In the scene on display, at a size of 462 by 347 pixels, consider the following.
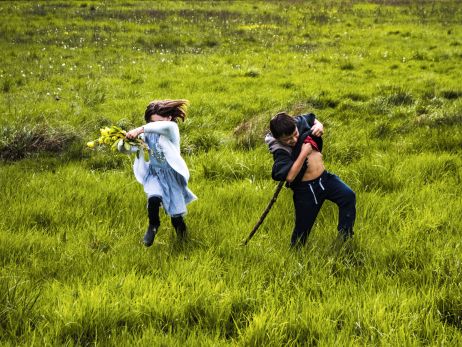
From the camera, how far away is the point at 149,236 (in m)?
4.84

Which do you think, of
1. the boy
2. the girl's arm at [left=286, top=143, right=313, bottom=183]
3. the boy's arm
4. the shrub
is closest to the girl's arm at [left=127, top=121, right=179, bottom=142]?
the boy

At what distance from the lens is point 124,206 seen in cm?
589

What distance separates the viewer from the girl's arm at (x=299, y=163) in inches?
169

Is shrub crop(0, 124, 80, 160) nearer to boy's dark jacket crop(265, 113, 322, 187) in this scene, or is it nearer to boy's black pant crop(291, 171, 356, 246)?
boy's dark jacket crop(265, 113, 322, 187)

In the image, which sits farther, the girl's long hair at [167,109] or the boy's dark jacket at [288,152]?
the girl's long hair at [167,109]

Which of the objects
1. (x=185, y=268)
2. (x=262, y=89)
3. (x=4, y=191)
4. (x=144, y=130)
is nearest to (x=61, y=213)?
(x=4, y=191)

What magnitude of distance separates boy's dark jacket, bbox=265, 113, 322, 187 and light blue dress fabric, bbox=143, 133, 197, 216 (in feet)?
3.46

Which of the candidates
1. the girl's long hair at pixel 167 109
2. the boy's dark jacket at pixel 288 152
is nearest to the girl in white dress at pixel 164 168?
the girl's long hair at pixel 167 109

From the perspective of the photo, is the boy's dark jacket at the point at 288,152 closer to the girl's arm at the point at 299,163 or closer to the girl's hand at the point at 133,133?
the girl's arm at the point at 299,163

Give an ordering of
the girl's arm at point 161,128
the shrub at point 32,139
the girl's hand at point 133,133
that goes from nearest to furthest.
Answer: the girl's hand at point 133,133
the girl's arm at point 161,128
the shrub at point 32,139

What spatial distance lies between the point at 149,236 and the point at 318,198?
173cm

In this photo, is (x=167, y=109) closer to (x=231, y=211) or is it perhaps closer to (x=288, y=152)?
(x=288, y=152)

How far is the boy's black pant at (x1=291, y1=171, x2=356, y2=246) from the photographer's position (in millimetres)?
4566

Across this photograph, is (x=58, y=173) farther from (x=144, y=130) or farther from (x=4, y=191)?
(x=144, y=130)
